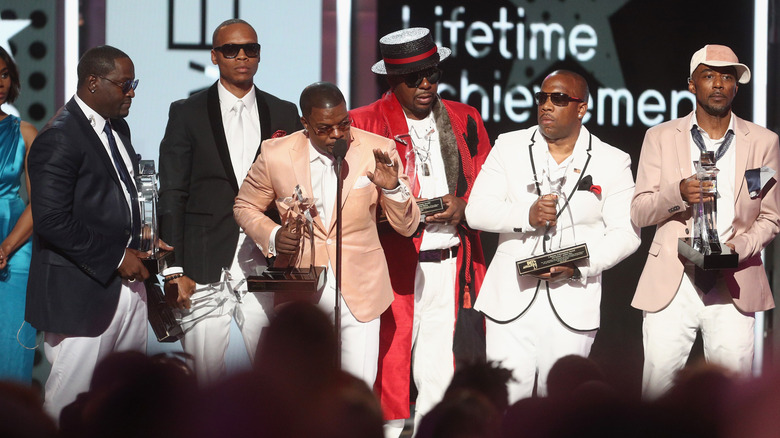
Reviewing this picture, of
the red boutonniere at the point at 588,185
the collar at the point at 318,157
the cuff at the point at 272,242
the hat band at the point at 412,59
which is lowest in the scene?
the cuff at the point at 272,242

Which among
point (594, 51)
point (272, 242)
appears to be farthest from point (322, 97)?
point (594, 51)

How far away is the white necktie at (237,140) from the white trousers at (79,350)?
88cm

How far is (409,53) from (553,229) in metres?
1.33

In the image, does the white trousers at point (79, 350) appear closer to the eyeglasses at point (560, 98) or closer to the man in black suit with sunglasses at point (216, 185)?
the man in black suit with sunglasses at point (216, 185)

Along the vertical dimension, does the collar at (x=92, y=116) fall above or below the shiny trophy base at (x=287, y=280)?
above

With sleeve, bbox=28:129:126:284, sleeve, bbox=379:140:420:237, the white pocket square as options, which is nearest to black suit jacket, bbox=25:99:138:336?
sleeve, bbox=28:129:126:284

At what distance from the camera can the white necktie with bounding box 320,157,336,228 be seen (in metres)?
4.69

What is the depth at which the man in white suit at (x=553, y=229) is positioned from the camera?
4.65 metres

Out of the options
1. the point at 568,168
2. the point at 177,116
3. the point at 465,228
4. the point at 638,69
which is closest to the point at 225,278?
the point at 177,116

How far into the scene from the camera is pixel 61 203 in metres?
4.39

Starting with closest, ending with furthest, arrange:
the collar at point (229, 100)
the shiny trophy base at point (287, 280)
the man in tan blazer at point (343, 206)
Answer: the shiny trophy base at point (287, 280) < the man in tan blazer at point (343, 206) < the collar at point (229, 100)

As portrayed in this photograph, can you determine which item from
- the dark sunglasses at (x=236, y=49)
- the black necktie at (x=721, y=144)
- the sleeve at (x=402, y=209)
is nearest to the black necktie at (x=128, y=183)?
the dark sunglasses at (x=236, y=49)

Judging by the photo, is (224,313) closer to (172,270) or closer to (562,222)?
(172,270)

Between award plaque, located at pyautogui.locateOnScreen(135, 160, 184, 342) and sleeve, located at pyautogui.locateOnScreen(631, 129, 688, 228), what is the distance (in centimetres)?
238
